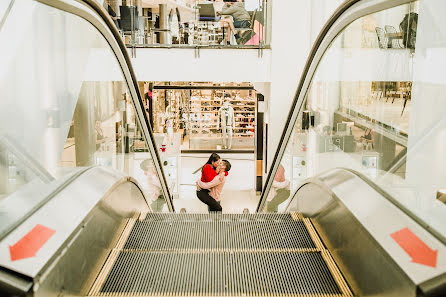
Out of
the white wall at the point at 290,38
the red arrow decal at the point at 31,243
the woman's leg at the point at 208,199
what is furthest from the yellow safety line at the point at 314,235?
the white wall at the point at 290,38

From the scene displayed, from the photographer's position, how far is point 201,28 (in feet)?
36.9

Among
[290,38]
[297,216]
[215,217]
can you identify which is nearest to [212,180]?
[290,38]

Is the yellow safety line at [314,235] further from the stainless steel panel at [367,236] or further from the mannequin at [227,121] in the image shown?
the mannequin at [227,121]

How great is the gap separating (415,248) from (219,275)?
1.08m

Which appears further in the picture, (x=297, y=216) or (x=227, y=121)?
(x=227, y=121)

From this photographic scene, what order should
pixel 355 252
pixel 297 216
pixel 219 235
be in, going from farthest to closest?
pixel 297 216
pixel 219 235
pixel 355 252

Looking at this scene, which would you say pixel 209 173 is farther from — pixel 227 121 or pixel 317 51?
pixel 227 121

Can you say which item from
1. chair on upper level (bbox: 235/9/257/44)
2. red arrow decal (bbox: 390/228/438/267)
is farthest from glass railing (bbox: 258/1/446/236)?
chair on upper level (bbox: 235/9/257/44)

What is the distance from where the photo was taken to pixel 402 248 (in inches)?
70.2

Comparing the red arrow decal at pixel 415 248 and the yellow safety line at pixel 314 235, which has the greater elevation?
the red arrow decal at pixel 415 248

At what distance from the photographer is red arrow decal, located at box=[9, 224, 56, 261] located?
1.61m

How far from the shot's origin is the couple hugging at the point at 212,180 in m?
8.65

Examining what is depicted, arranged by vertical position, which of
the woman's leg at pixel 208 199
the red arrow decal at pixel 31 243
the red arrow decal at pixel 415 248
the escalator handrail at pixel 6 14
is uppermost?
the escalator handrail at pixel 6 14

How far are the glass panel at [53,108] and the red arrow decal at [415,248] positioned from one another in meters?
1.48
